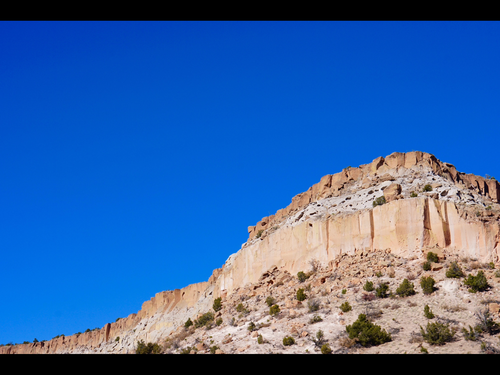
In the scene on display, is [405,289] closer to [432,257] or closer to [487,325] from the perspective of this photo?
[432,257]

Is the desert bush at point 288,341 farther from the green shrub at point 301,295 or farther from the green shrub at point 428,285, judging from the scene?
the green shrub at point 428,285

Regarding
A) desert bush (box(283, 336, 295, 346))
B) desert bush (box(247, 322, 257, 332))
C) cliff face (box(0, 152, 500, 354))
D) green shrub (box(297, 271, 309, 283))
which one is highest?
cliff face (box(0, 152, 500, 354))

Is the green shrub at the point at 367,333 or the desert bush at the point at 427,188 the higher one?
the desert bush at the point at 427,188

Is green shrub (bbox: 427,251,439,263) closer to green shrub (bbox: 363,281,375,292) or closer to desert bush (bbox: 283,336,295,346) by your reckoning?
green shrub (bbox: 363,281,375,292)

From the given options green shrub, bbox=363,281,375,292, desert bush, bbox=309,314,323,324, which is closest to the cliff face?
green shrub, bbox=363,281,375,292

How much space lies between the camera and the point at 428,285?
2752cm

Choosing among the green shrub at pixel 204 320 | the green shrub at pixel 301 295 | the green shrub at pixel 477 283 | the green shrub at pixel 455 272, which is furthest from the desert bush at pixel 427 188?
the green shrub at pixel 204 320

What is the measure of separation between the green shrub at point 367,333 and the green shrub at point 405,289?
137 inches

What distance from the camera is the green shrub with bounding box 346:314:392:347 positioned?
24.0 metres

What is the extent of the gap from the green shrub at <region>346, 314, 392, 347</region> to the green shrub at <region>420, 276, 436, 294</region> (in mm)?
Result: 4074

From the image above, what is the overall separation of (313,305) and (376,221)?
7907 millimetres

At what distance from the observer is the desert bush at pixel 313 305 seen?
95.3 feet
